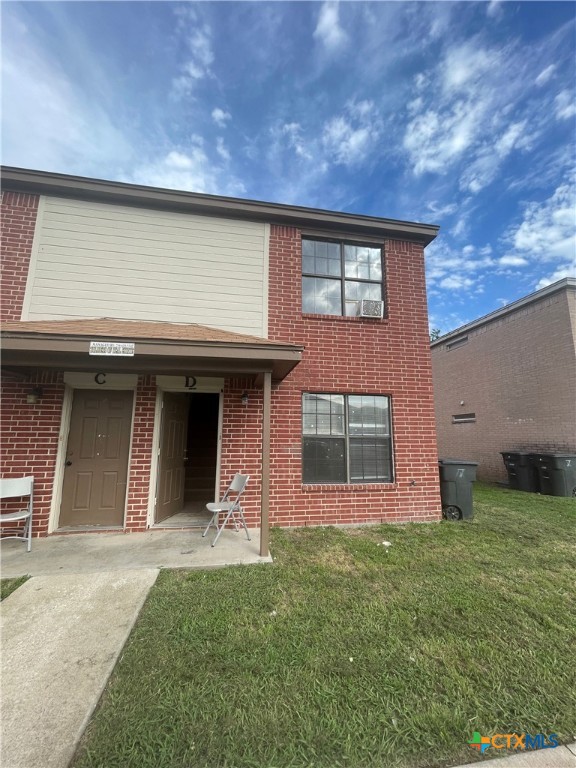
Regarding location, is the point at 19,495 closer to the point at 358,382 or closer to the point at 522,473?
the point at 358,382

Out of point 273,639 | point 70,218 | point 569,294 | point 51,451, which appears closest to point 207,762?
point 273,639

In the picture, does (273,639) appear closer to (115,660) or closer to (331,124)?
(115,660)

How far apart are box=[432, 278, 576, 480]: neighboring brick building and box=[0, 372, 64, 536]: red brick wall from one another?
12.6 m

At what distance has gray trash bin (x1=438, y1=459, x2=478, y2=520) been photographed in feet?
20.1

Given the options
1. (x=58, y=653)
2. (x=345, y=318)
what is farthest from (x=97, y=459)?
(x=345, y=318)

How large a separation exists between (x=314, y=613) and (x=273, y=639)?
514mm

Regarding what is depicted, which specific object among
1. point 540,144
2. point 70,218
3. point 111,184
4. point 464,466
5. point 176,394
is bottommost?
point 464,466

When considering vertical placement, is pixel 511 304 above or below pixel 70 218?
above

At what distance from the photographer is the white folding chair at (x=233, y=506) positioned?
4790 millimetres

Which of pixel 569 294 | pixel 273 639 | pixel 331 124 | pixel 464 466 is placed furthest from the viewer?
pixel 331 124

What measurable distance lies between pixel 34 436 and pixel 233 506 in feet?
10.8

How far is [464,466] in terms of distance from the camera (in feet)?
20.4

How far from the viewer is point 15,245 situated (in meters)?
5.32

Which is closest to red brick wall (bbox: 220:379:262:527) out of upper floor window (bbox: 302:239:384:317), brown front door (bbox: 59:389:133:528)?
brown front door (bbox: 59:389:133:528)
